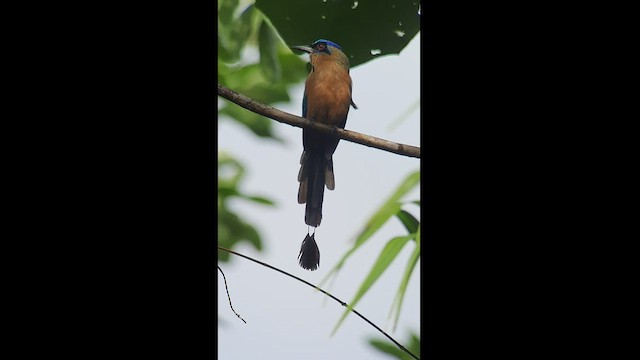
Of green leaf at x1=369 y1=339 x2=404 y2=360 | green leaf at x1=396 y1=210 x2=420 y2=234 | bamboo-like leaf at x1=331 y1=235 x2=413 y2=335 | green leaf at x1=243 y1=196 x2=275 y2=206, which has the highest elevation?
green leaf at x1=243 y1=196 x2=275 y2=206

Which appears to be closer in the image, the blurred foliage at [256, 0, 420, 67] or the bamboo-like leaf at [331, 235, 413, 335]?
the bamboo-like leaf at [331, 235, 413, 335]

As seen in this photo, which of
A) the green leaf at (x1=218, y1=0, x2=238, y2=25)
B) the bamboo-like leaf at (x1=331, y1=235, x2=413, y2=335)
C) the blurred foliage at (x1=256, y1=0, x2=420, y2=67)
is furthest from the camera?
the green leaf at (x1=218, y1=0, x2=238, y2=25)

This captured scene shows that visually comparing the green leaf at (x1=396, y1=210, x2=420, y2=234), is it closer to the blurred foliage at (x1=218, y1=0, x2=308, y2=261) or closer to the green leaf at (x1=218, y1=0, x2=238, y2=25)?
the blurred foliage at (x1=218, y1=0, x2=308, y2=261)

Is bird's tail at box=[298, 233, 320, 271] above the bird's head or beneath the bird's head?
beneath

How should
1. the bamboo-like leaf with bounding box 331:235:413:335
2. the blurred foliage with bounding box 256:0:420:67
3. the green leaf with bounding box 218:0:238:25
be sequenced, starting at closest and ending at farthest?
the bamboo-like leaf with bounding box 331:235:413:335 → the blurred foliage with bounding box 256:0:420:67 → the green leaf with bounding box 218:0:238:25

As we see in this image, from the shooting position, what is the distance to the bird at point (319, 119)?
1.51m

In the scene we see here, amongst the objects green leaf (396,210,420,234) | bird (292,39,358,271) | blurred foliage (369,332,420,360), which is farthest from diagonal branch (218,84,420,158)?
blurred foliage (369,332,420,360)

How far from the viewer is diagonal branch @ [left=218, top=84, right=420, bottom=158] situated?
Answer: 1.50 m

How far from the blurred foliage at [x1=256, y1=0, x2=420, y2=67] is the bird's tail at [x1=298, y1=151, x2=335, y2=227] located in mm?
253

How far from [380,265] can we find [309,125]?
362 millimetres

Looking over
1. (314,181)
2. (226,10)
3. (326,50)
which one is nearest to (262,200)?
(314,181)
